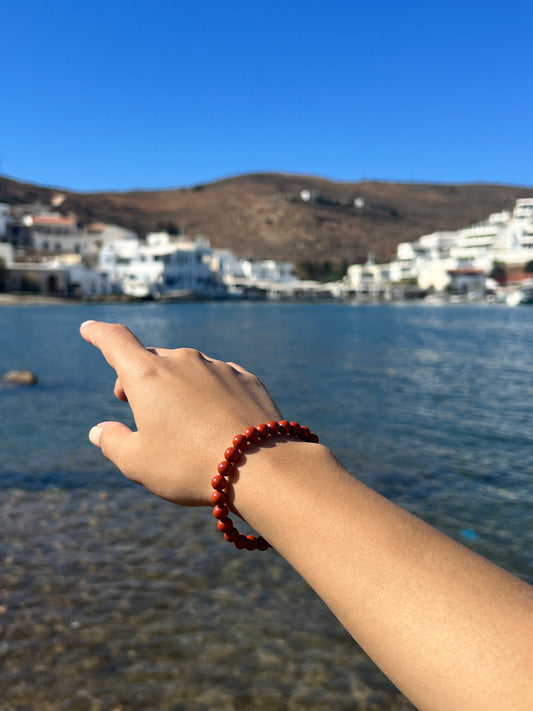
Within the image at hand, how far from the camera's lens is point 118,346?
115 cm

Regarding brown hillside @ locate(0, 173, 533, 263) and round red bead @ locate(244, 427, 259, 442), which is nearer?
round red bead @ locate(244, 427, 259, 442)

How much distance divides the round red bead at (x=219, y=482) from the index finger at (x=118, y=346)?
28 cm

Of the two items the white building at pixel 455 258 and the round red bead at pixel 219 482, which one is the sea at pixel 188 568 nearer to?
the round red bead at pixel 219 482

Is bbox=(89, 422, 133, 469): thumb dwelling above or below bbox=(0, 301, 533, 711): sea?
above

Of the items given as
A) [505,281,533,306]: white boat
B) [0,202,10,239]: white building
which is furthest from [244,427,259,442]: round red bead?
[0,202,10,239]: white building

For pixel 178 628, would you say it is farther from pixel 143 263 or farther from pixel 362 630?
pixel 143 263

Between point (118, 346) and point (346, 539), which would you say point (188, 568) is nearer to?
point (118, 346)

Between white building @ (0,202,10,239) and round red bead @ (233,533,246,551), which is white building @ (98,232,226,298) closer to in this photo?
white building @ (0,202,10,239)

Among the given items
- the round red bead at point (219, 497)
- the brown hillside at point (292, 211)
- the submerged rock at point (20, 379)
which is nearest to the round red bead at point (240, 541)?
the round red bead at point (219, 497)

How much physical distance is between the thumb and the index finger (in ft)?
0.46

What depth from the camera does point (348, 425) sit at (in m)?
9.47

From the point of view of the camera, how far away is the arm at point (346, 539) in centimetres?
71

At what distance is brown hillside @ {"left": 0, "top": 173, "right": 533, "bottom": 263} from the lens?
13825 centimetres

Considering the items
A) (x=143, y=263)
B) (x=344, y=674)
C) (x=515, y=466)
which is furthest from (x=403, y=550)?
(x=143, y=263)
